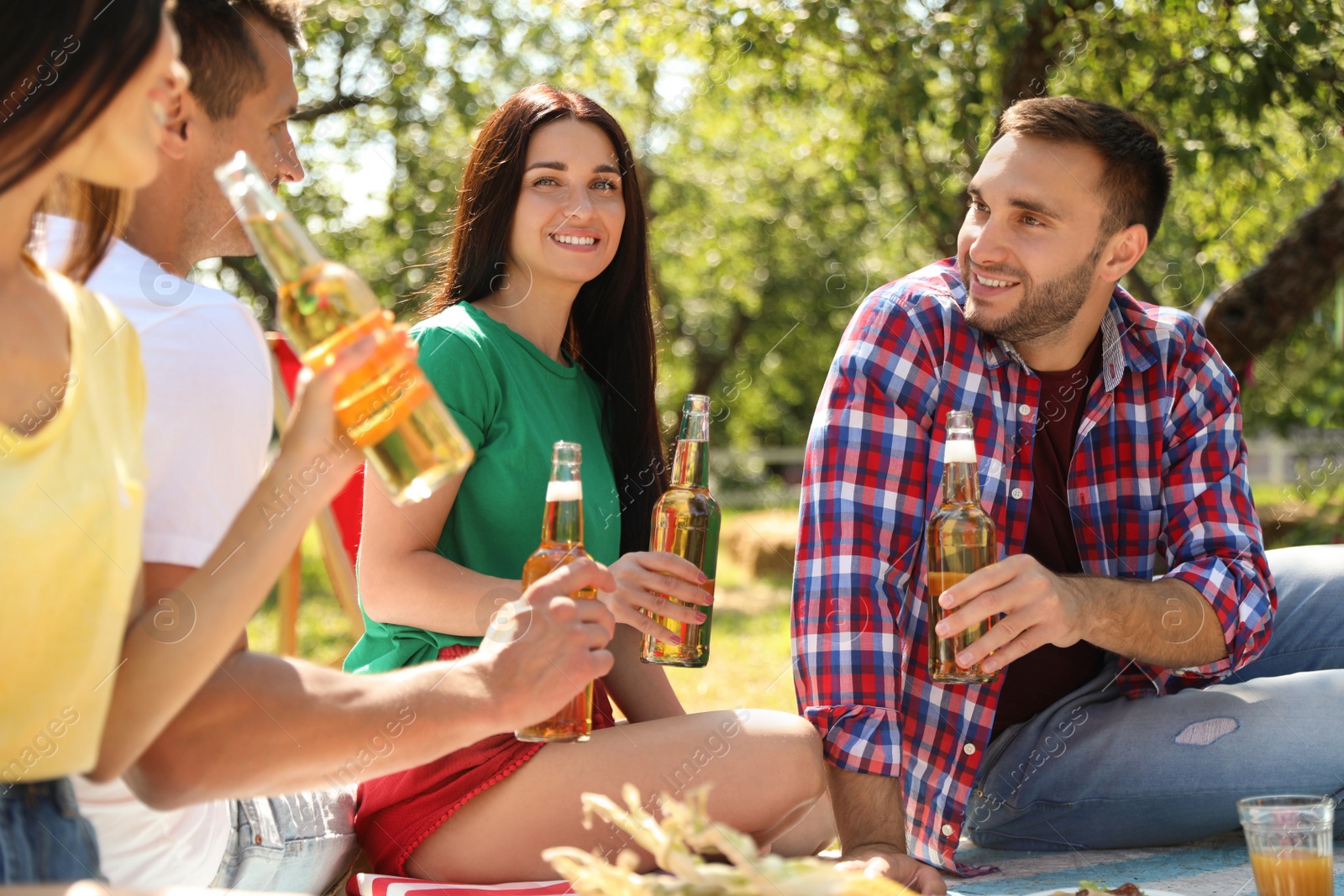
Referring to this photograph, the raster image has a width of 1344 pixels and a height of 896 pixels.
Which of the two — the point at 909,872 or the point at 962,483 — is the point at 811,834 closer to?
the point at 909,872

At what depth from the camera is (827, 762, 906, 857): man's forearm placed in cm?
267

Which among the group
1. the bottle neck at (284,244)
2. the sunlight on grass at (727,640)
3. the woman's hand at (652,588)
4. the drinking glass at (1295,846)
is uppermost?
the bottle neck at (284,244)

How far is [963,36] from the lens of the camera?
17.5 feet

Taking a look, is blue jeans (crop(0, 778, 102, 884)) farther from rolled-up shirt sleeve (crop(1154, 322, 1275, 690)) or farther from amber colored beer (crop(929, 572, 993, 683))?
rolled-up shirt sleeve (crop(1154, 322, 1275, 690))

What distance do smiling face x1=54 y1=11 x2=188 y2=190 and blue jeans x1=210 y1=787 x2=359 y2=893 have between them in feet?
4.03

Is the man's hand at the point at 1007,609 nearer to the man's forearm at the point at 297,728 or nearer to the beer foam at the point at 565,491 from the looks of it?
the beer foam at the point at 565,491

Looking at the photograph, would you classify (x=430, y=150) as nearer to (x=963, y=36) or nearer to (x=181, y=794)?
(x=963, y=36)

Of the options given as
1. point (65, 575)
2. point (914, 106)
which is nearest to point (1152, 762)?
point (65, 575)

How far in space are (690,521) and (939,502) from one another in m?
0.54

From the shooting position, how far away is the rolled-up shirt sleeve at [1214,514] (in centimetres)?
303

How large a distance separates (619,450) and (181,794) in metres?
1.60

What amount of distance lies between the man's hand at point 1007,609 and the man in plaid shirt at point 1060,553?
72 mm

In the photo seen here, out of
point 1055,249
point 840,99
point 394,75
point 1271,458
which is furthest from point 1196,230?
point 1271,458

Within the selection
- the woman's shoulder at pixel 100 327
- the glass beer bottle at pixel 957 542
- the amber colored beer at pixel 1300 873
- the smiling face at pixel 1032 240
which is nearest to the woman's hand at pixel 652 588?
the glass beer bottle at pixel 957 542
